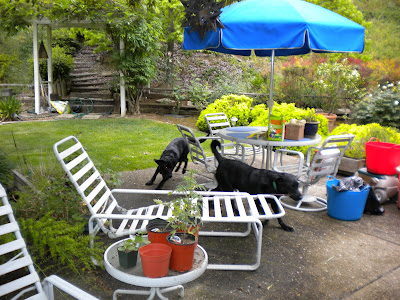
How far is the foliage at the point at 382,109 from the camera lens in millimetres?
8242

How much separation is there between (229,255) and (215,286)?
0.49 metres

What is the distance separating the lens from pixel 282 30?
3.35 meters

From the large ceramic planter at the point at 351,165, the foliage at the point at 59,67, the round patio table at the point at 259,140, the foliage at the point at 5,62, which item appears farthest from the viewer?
the foliage at the point at 5,62

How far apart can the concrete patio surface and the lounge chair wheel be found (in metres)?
0.09

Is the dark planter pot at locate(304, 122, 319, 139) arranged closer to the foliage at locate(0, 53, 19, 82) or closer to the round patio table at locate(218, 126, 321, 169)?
the round patio table at locate(218, 126, 321, 169)

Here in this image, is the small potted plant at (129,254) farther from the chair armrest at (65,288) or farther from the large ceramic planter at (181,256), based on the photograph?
the chair armrest at (65,288)

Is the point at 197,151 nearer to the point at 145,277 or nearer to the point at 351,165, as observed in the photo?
the point at 351,165

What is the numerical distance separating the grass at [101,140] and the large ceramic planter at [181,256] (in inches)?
87.0

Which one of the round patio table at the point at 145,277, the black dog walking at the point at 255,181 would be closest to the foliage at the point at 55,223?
the round patio table at the point at 145,277

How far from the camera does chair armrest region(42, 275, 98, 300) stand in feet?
4.86

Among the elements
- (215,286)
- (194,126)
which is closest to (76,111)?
(194,126)

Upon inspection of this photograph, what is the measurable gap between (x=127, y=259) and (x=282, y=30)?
102 inches

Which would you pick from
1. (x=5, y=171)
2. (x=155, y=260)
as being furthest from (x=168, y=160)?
(x=155, y=260)

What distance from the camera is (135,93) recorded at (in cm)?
1082
